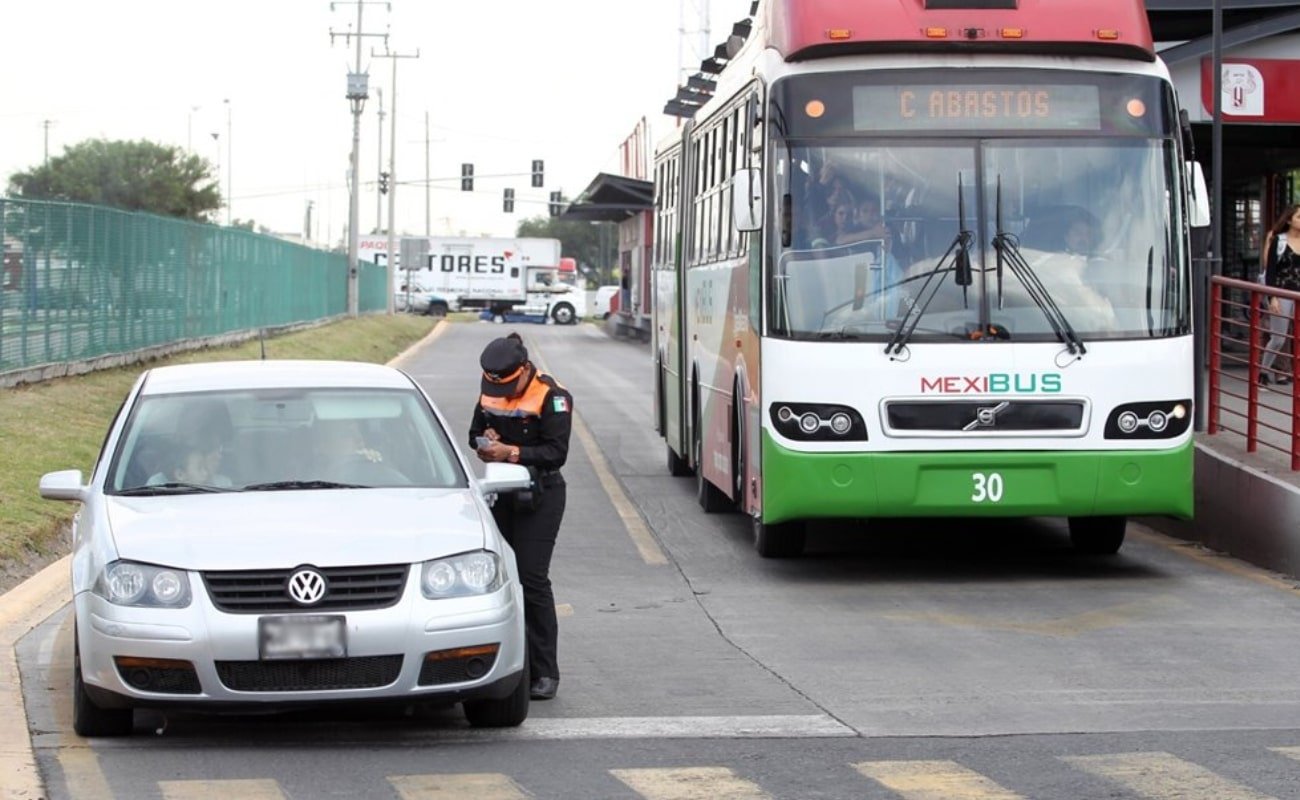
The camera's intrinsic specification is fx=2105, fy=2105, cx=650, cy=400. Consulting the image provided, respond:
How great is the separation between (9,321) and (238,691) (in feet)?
46.4

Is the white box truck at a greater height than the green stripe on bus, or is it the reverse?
the white box truck

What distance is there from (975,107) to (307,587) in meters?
6.25

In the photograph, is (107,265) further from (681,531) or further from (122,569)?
(122,569)

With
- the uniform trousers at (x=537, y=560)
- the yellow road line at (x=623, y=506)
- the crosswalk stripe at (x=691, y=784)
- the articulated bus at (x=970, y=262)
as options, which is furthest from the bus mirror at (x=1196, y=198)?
the crosswalk stripe at (x=691, y=784)

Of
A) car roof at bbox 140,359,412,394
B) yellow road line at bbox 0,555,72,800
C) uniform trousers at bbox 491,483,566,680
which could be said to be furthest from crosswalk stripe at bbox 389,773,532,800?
car roof at bbox 140,359,412,394

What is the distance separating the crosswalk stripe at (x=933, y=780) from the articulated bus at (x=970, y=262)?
15.1 ft

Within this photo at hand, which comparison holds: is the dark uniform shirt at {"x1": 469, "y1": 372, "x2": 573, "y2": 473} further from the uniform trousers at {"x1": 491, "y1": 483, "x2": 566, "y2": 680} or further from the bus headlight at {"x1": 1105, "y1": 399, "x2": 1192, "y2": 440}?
the bus headlight at {"x1": 1105, "y1": 399, "x2": 1192, "y2": 440}

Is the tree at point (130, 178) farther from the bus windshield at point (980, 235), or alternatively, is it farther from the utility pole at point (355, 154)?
the bus windshield at point (980, 235)

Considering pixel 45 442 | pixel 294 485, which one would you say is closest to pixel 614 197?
pixel 45 442

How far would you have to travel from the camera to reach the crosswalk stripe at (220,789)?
22.8 ft

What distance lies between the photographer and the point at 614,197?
56.2 metres

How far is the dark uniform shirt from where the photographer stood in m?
9.01

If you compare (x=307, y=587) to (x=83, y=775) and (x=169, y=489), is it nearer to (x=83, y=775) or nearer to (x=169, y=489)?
(x=83, y=775)

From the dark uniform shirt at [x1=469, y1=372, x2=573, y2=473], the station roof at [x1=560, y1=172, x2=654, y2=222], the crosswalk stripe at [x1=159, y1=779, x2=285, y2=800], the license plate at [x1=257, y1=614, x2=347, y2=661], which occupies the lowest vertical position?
the crosswalk stripe at [x1=159, y1=779, x2=285, y2=800]
